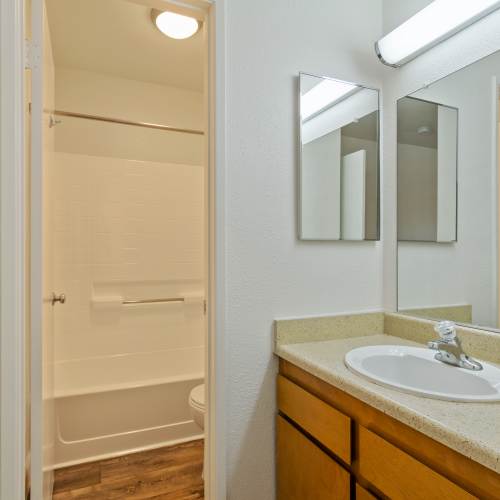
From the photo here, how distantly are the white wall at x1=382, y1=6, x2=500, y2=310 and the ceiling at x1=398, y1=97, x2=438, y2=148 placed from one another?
0.04 m

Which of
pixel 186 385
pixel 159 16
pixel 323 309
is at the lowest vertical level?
pixel 186 385

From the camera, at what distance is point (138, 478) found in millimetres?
1865

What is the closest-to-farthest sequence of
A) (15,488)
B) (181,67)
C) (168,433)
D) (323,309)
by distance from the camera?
(15,488), (323,309), (168,433), (181,67)

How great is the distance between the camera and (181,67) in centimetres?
249

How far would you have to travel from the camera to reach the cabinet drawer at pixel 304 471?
1070mm

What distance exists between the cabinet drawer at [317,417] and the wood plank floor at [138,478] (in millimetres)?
837

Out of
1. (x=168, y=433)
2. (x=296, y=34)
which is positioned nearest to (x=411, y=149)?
(x=296, y=34)

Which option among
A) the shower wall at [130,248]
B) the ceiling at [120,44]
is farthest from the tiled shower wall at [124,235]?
the ceiling at [120,44]

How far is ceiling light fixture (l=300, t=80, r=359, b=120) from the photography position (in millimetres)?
1480

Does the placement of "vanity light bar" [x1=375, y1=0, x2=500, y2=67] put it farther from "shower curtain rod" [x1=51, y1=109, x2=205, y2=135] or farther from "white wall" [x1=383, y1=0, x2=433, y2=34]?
"shower curtain rod" [x1=51, y1=109, x2=205, y2=135]

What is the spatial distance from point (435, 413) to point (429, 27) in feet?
4.56

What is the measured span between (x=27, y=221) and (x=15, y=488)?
2.63 feet

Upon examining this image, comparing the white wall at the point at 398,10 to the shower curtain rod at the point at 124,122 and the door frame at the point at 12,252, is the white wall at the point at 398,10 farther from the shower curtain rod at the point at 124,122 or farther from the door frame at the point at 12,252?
the shower curtain rod at the point at 124,122

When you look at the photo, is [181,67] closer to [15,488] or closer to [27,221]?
[27,221]
